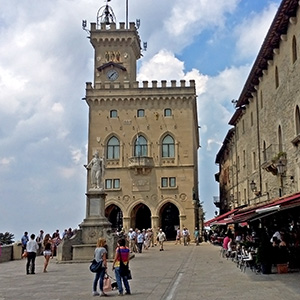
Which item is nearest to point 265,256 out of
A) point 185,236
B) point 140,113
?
point 185,236

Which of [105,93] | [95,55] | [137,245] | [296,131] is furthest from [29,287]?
[95,55]

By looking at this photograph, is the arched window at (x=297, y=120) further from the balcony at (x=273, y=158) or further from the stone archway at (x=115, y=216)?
the stone archway at (x=115, y=216)

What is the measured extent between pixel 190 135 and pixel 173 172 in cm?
433

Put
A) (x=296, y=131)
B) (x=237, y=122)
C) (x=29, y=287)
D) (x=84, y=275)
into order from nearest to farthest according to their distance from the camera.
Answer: (x=29, y=287), (x=84, y=275), (x=296, y=131), (x=237, y=122)

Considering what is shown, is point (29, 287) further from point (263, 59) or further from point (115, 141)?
point (115, 141)

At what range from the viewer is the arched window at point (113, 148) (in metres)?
48.4

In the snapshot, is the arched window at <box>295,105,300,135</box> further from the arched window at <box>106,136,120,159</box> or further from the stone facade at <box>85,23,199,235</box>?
the arched window at <box>106,136,120,159</box>

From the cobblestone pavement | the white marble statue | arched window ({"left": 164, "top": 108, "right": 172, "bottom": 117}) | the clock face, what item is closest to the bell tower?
the clock face

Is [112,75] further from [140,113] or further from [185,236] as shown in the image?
[185,236]

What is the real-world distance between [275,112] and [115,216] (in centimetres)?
2907

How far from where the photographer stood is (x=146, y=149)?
159ft

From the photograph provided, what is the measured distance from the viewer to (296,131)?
20.8m

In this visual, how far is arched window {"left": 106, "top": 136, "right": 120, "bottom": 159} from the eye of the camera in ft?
159

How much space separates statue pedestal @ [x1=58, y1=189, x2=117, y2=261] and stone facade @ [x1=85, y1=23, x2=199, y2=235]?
73.8 ft
